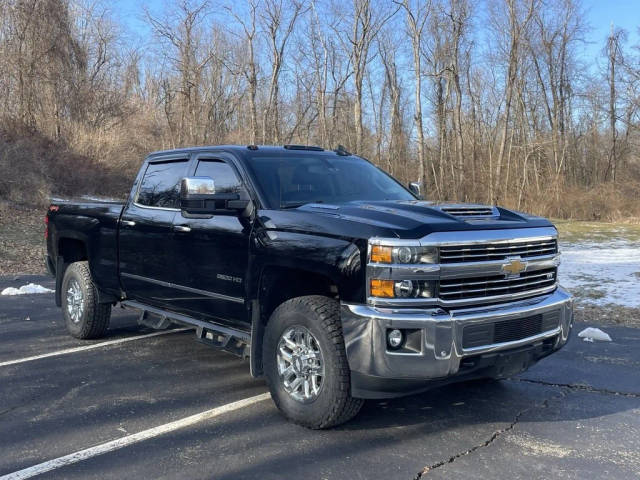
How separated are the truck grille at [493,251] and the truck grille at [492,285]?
0.43 feet

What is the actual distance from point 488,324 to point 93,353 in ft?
13.8

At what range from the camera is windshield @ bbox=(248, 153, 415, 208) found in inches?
193

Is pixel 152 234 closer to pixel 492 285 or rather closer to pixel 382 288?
pixel 382 288

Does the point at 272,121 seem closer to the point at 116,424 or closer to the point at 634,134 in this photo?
the point at 634,134

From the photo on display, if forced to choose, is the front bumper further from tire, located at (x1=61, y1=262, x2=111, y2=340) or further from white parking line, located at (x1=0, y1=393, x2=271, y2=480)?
tire, located at (x1=61, y1=262, x2=111, y2=340)

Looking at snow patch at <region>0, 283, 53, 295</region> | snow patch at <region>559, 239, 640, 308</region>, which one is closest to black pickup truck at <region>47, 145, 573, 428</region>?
snow patch at <region>0, 283, 53, 295</region>

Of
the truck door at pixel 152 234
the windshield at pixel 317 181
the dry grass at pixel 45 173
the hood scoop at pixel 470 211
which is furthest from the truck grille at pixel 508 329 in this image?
the dry grass at pixel 45 173

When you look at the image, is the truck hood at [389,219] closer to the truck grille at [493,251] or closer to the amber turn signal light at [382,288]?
the truck grille at [493,251]

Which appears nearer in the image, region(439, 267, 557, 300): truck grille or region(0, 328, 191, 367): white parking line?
region(439, 267, 557, 300): truck grille

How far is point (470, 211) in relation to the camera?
4.37m

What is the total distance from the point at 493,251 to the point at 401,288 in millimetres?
755

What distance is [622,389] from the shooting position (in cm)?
525

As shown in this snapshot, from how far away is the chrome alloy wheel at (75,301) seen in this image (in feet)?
22.5

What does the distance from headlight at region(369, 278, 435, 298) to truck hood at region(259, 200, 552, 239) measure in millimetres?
283
